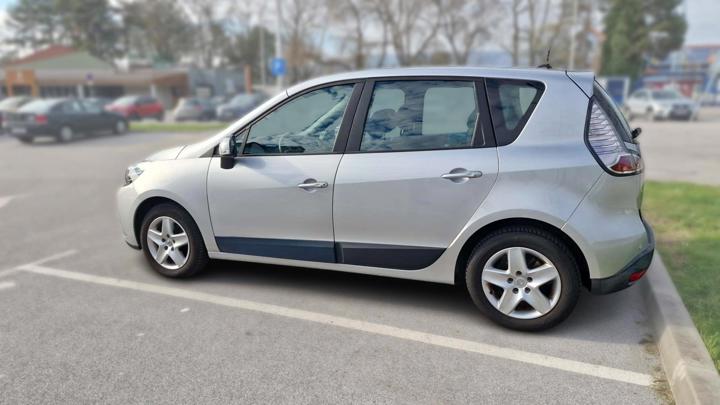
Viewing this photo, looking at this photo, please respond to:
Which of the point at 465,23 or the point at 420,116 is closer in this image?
the point at 420,116

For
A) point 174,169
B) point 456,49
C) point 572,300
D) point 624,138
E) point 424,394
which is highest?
point 456,49

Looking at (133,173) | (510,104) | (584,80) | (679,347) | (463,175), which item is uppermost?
(584,80)

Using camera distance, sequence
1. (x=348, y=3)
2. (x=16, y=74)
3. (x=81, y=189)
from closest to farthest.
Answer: (x=81, y=189)
(x=16, y=74)
(x=348, y=3)

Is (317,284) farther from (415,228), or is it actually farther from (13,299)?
(13,299)

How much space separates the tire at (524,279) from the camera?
3154mm

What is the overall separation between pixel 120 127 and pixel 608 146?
19921 millimetres

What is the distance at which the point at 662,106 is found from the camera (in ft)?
80.0

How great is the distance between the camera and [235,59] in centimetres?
6931

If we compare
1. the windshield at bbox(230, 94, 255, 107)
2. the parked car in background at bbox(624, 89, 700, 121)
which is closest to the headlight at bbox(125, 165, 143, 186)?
the windshield at bbox(230, 94, 255, 107)

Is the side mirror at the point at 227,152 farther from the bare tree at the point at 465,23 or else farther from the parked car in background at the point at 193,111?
the bare tree at the point at 465,23

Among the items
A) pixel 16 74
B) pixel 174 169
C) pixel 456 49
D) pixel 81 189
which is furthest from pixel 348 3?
pixel 174 169

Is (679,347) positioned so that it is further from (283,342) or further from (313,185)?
(313,185)

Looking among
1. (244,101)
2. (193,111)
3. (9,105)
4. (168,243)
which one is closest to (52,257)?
(168,243)

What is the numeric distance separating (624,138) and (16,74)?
3916 cm
